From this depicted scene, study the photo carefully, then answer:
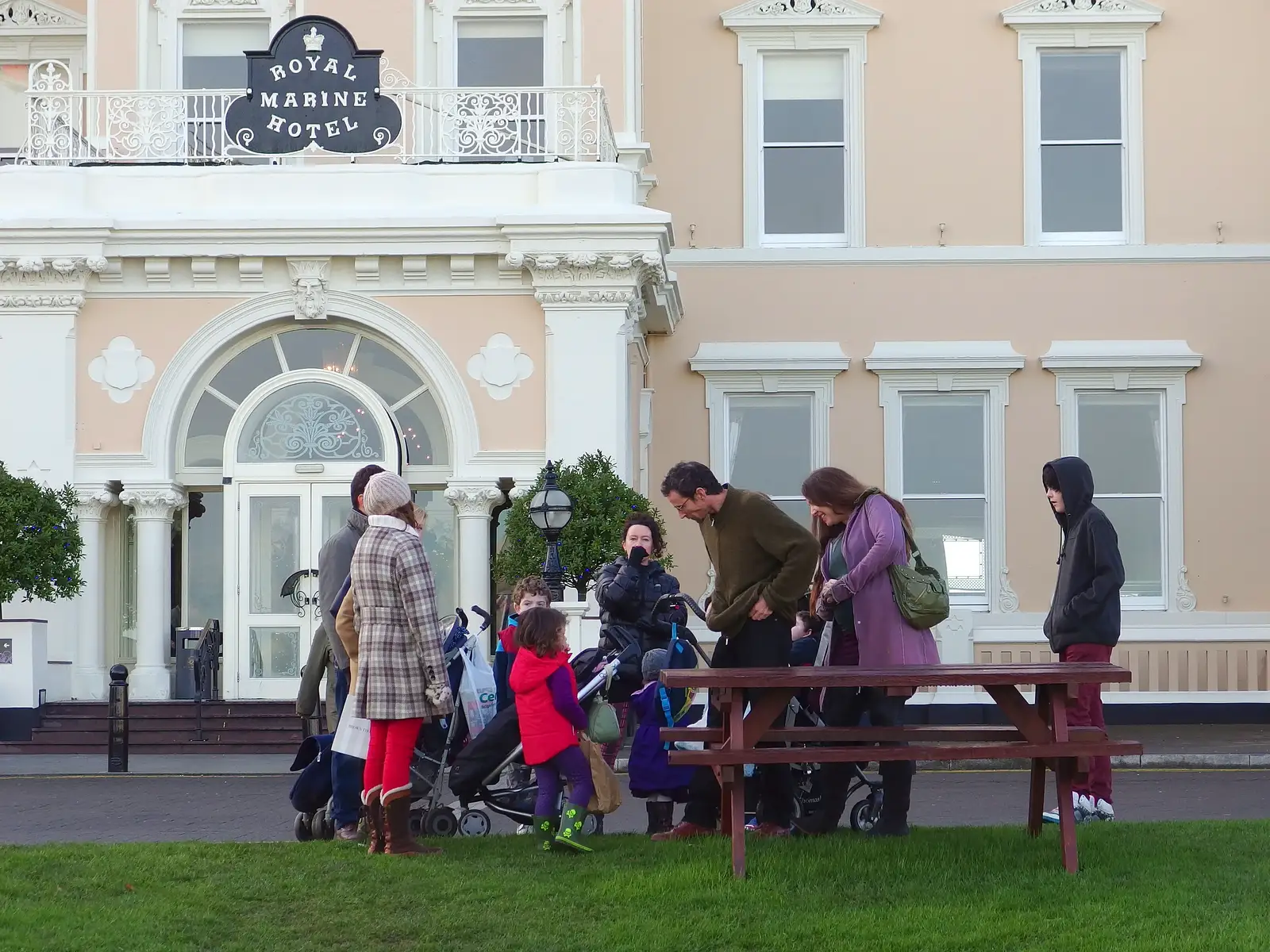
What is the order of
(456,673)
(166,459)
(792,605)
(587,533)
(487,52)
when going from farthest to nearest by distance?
(487,52) < (166,459) < (587,533) < (456,673) < (792,605)

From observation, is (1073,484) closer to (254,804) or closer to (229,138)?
(254,804)

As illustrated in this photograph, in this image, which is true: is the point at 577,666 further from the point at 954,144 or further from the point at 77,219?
the point at 954,144

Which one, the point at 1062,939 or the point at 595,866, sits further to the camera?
the point at 595,866

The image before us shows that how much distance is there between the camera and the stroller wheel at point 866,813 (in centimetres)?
916

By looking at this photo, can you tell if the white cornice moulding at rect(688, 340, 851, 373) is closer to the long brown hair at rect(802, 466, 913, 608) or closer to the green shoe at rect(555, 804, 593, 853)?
the long brown hair at rect(802, 466, 913, 608)

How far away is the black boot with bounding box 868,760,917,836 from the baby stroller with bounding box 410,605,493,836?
2.00m

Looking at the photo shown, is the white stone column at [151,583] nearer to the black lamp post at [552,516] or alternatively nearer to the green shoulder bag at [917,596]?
the black lamp post at [552,516]

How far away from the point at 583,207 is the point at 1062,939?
38.5ft

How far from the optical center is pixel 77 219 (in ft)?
56.2

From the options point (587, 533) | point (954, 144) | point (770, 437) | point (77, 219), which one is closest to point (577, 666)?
point (587, 533)

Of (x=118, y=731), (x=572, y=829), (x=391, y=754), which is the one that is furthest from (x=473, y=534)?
(x=572, y=829)

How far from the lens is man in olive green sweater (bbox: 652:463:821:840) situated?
8742 millimetres

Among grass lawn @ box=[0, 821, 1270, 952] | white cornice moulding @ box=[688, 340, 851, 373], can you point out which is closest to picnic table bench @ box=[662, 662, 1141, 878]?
grass lawn @ box=[0, 821, 1270, 952]

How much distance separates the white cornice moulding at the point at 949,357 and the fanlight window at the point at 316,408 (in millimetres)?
5531
